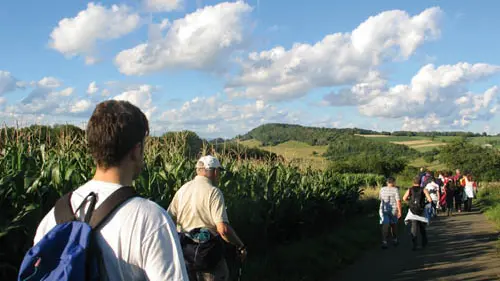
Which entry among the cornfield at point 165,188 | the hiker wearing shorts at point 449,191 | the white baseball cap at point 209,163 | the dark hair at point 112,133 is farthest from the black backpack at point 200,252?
the hiker wearing shorts at point 449,191

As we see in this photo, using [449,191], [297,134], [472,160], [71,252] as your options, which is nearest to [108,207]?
[71,252]

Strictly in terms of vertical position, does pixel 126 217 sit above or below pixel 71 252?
above

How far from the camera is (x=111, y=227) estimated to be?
1987 millimetres

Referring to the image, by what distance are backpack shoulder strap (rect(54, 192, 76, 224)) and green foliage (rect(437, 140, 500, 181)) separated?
61675 millimetres

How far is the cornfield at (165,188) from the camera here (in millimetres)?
5195

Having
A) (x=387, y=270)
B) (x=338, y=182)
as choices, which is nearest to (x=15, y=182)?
(x=387, y=270)

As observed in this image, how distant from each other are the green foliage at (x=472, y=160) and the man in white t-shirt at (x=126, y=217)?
6158cm

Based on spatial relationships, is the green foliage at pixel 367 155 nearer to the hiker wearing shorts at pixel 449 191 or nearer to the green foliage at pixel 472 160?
the green foliage at pixel 472 160

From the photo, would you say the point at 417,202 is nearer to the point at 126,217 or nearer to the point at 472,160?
the point at 126,217

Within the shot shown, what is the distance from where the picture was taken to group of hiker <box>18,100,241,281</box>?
6.39ft

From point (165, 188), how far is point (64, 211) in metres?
6.52

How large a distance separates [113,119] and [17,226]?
329 centimetres

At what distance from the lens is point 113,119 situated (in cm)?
211

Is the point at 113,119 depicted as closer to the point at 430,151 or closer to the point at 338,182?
the point at 338,182
